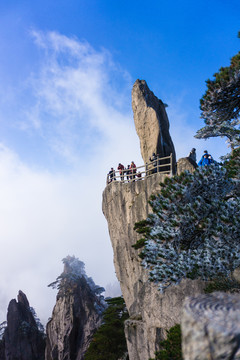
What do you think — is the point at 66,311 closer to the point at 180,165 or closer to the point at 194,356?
the point at 180,165

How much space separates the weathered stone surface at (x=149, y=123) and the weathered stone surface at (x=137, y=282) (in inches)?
190

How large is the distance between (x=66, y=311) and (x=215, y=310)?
41.7 m

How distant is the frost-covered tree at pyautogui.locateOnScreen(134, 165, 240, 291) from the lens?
928 centimetres

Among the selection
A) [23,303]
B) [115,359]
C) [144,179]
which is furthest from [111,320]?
[23,303]

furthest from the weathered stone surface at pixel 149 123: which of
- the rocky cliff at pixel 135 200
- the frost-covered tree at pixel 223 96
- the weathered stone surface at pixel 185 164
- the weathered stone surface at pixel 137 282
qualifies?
the frost-covered tree at pixel 223 96

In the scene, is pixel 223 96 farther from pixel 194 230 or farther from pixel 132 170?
pixel 132 170

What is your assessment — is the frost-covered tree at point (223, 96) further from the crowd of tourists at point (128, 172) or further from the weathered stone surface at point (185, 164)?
the crowd of tourists at point (128, 172)

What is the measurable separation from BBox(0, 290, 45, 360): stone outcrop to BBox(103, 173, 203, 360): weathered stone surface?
2649 cm

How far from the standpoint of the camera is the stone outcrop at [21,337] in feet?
145

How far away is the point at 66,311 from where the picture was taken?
136 feet

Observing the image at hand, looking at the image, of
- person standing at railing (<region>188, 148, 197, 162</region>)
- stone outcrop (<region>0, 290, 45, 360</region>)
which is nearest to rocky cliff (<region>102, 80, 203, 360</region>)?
person standing at railing (<region>188, 148, 197, 162</region>)

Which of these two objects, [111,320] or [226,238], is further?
[111,320]

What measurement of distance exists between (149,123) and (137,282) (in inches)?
620

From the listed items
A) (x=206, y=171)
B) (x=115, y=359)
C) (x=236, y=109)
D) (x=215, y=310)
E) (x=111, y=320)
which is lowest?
(x=115, y=359)
